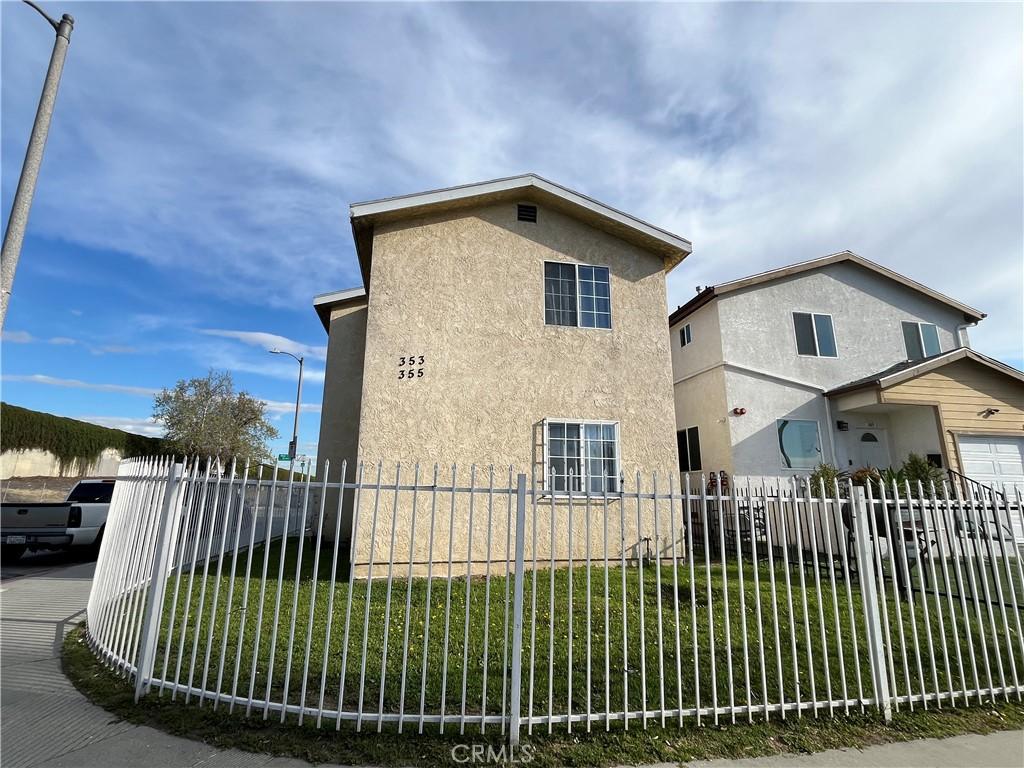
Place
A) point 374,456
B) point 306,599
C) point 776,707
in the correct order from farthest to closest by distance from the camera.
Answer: point 374,456, point 306,599, point 776,707

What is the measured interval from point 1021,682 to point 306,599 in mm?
8619

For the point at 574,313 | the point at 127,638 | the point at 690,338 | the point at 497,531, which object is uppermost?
the point at 690,338

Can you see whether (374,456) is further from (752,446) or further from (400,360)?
(752,446)

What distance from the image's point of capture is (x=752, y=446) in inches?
540

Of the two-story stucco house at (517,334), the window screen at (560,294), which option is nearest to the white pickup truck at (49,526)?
the two-story stucco house at (517,334)

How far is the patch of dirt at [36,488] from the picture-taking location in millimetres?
20072

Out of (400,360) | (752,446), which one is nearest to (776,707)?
(400,360)

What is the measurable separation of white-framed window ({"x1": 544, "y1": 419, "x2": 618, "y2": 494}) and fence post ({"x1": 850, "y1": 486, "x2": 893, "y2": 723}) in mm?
5053

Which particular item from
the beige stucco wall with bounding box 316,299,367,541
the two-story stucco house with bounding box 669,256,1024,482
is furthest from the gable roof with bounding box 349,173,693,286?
the two-story stucco house with bounding box 669,256,1024,482

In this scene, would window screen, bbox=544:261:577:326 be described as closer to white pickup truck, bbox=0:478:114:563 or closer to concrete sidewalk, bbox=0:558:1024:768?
concrete sidewalk, bbox=0:558:1024:768

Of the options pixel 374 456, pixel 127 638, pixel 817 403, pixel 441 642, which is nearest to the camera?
pixel 127 638

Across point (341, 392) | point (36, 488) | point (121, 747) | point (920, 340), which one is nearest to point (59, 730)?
point (121, 747)

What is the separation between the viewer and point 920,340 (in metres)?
16.3

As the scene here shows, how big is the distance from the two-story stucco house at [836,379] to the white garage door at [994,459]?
3cm
